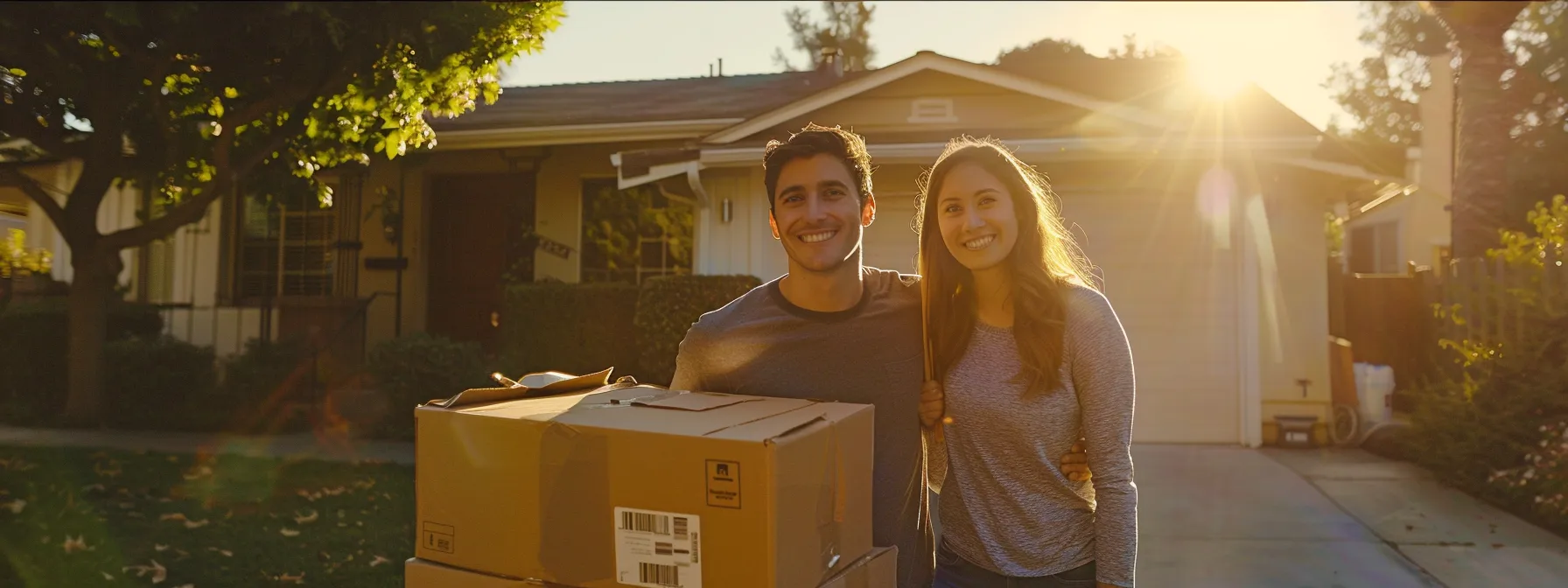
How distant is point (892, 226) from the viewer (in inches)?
357

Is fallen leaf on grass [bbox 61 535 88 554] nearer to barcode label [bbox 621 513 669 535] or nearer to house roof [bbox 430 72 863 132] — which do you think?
barcode label [bbox 621 513 669 535]

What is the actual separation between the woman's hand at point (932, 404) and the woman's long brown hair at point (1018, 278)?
0.04m

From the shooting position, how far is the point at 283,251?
1151 cm

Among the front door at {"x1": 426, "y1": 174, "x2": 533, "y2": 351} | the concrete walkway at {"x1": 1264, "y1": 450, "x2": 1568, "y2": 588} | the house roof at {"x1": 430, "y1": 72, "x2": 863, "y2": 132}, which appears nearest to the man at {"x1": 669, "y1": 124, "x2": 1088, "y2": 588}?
the concrete walkway at {"x1": 1264, "y1": 450, "x2": 1568, "y2": 588}

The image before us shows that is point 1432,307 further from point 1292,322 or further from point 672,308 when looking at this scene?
point 672,308

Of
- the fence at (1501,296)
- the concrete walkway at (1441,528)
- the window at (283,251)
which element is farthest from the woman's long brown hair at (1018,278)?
the window at (283,251)

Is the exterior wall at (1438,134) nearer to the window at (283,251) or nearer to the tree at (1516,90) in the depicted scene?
the tree at (1516,90)

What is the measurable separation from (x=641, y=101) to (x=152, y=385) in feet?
19.2

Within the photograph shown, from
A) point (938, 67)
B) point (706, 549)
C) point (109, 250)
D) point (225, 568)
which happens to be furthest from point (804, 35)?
point (706, 549)

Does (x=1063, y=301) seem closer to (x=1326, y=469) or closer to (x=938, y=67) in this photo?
(x=1326, y=469)

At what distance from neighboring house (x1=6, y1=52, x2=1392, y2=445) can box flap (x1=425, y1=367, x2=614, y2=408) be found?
22.1 feet

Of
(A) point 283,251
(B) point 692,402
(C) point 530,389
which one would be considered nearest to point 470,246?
(A) point 283,251

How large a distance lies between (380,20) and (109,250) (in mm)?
6401

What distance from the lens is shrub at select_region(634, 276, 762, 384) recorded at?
8328 mm
